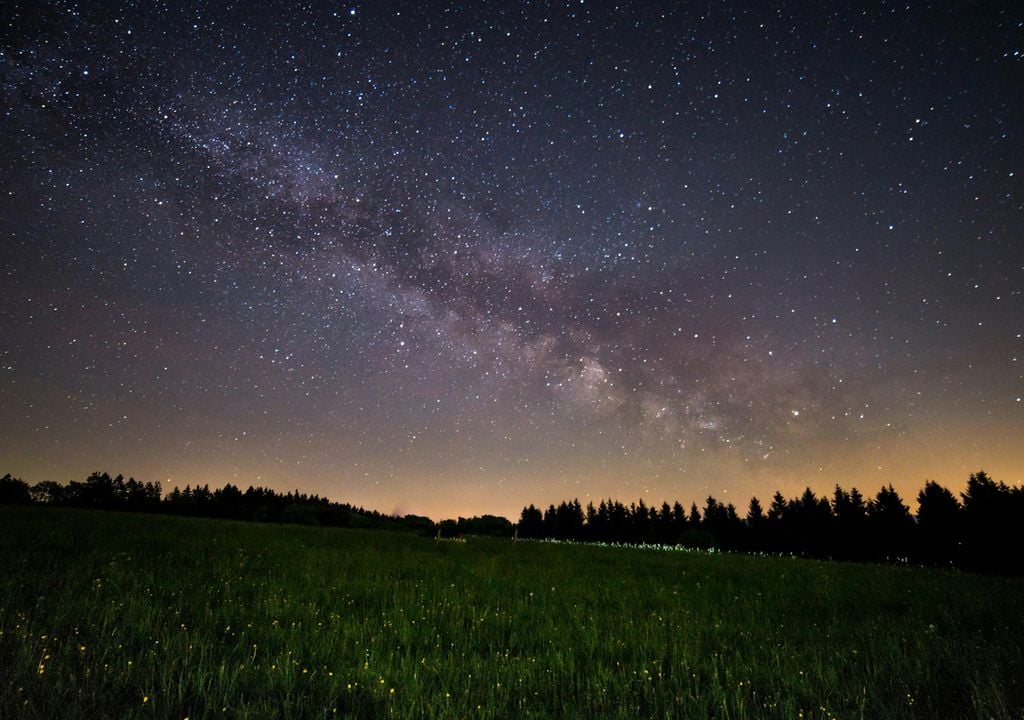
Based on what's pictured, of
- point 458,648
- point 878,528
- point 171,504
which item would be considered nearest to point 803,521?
point 878,528

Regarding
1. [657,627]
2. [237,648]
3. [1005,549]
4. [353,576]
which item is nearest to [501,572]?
[353,576]

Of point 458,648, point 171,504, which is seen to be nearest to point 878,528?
point 458,648

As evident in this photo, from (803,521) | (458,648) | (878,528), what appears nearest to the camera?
(458,648)

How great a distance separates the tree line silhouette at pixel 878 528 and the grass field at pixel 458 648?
51.3 meters

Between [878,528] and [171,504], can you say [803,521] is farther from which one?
[171,504]

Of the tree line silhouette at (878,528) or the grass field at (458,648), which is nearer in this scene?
the grass field at (458,648)

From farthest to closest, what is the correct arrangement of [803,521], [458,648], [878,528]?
[803,521], [878,528], [458,648]

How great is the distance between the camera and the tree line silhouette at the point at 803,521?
5050 cm

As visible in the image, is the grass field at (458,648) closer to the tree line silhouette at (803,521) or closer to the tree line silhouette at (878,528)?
the tree line silhouette at (803,521)

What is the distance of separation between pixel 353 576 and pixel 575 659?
727 cm

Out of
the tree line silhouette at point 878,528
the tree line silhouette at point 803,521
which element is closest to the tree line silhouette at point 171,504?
the tree line silhouette at point 803,521

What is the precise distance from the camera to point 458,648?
20.2ft

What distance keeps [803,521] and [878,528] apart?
1044 centimetres

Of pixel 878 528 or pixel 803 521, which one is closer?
pixel 878 528
